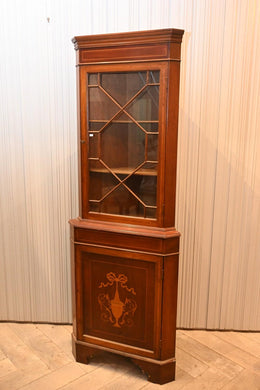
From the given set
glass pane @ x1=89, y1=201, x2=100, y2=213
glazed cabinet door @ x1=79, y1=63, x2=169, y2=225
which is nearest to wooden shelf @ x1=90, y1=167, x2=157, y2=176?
glazed cabinet door @ x1=79, y1=63, x2=169, y2=225

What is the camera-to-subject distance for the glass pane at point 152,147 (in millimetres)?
1828

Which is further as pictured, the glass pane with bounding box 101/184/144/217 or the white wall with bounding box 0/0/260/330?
the white wall with bounding box 0/0/260/330

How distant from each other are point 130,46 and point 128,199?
78 cm

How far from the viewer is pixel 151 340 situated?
199 cm

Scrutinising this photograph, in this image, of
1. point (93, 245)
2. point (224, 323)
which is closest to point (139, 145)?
point (93, 245)

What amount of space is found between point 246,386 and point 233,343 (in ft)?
1.35

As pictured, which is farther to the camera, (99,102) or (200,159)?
(200,159)

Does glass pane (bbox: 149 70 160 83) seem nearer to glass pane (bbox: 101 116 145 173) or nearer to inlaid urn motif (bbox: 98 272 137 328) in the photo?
glass pane (bbox: 101 116 145 173)

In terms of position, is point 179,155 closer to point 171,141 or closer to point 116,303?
point 171,141

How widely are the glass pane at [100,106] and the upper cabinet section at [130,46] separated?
0.16 meters

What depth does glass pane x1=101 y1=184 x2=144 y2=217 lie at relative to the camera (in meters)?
1.92

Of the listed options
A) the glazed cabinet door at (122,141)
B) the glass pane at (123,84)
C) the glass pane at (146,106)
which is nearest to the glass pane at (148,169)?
the glazed cabinet door at (122,141)

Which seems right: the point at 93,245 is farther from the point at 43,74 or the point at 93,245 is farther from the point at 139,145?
the point at 43,74

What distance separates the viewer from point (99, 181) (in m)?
1.98
